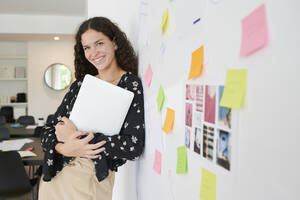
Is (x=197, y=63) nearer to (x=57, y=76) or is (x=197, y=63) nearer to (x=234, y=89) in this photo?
(x=234, y=89)

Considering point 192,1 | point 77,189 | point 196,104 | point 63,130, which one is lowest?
point 77,189

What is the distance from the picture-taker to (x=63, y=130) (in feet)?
3.99

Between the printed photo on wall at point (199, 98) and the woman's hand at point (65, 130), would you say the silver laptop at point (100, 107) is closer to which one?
the woman's hand at point (65, 130)

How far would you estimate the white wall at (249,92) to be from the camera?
1.28ft

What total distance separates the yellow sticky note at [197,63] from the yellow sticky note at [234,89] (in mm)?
126

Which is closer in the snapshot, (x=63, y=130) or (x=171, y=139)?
(x=171, y=139)

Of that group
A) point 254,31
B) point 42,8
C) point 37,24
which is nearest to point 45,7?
point 42,8

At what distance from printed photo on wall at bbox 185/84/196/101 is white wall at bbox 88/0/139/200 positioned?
73 cm

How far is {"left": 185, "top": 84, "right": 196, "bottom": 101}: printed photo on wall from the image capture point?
0.72 metres

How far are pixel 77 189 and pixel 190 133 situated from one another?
802mm

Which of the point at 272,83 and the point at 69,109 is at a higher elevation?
the point at 272,83

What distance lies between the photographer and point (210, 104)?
0.62m

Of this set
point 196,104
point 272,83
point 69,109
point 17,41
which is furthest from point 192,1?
point 17,41

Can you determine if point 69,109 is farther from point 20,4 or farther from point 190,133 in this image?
point 20,4
